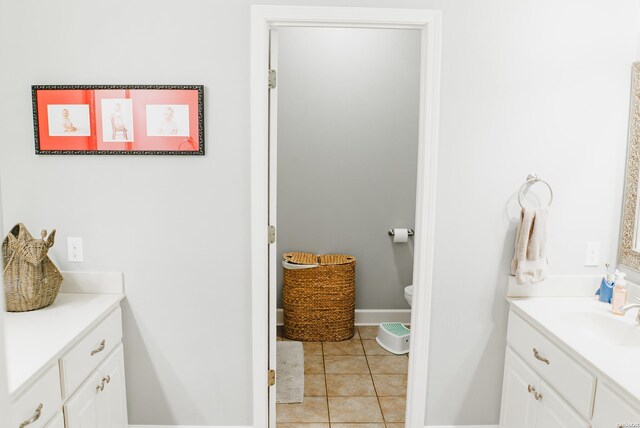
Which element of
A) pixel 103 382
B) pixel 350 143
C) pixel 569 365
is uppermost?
pixel 350 143

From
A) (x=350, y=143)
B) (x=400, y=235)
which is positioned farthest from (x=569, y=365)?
(x=350, y=143)

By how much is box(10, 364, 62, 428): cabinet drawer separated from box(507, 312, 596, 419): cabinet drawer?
1.79 meters

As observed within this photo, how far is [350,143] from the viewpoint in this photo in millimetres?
3689

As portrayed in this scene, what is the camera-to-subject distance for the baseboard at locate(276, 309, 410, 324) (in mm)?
3914

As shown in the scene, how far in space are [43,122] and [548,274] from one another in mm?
2390

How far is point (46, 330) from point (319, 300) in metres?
2.08

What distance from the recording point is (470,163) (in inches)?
86.8

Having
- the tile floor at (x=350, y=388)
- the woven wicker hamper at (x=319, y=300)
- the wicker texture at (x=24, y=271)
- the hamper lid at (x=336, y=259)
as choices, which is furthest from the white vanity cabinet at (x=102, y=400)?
the hamper lid at (x=336, y=259)

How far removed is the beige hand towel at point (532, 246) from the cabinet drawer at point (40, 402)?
189 cm

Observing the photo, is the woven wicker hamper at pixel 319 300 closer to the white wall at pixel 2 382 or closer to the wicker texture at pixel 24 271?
the wicker texture at pixel 24 271

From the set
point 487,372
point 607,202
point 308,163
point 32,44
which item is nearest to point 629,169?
point 607,202

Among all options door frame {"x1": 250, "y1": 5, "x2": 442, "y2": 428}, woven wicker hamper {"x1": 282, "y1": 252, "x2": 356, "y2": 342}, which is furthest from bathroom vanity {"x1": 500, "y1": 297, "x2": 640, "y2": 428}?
woven wicker hamper {"x1": 282, "y1": 252, "x2": 356, "y2": 342}

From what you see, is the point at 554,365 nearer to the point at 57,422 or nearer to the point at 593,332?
the point at 593,332

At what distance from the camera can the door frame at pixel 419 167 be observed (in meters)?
2.08
